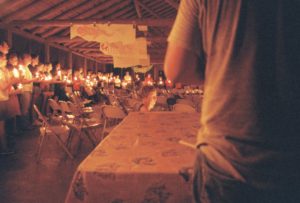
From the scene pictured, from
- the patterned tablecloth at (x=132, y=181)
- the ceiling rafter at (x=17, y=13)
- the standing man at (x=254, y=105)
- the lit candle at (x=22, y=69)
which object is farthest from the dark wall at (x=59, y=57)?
the standing man at (x=254, y=105)

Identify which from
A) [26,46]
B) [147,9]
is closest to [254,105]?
[26,46]

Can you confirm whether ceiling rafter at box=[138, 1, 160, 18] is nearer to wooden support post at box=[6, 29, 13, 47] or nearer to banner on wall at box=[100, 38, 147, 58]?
banner on wall at box=[100, 38, 147, 58]

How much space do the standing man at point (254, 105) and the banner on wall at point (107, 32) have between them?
21.0ft

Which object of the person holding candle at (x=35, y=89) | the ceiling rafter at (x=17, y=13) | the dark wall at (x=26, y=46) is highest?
the ceiling rafter at (x=17, y=13)

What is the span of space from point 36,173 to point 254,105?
157 inches

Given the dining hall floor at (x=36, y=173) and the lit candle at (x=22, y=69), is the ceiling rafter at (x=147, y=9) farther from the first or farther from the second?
the dining hall floor at (x=36, y=173)

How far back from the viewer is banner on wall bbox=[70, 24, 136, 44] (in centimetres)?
709

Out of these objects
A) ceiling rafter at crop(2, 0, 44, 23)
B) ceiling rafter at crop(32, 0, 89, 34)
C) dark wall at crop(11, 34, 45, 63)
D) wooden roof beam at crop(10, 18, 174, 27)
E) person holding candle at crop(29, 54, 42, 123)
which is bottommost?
person holding candle at crop(29, 54, 42, 123)

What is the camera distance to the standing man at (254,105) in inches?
29.4

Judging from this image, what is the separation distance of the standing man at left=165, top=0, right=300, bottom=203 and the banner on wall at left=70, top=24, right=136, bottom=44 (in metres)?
6.40

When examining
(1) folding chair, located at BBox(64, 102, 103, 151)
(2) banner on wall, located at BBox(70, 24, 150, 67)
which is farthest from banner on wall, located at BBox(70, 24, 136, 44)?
(1) folding chair, located at BBox(64, 102, 103, 151)

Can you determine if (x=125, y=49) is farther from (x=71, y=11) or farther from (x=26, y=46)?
A: (x=26, y=46)

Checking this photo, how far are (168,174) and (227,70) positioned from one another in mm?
691

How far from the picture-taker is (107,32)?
7.11 meters
